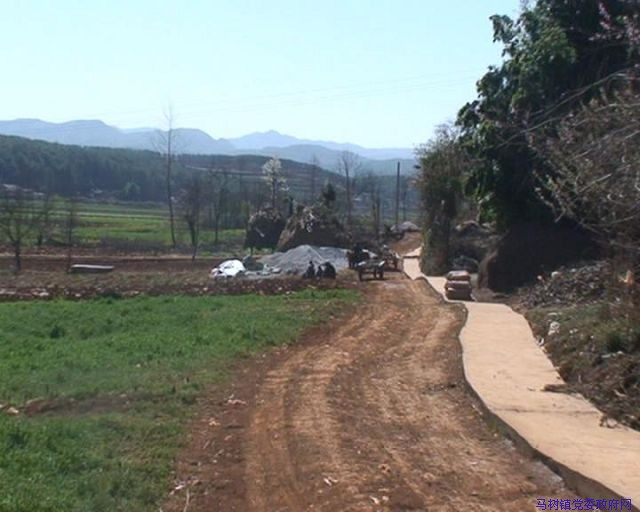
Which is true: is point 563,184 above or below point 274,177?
above

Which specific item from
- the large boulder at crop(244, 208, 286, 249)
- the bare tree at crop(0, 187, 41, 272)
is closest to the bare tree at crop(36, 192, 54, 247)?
the bare tree at crop(0, 187, 41, 272)

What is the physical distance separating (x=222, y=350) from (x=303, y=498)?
7.91 meters

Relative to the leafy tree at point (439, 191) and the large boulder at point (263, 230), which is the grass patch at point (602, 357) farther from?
the large boulder at point (263, 230)

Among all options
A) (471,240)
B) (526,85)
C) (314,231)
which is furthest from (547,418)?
(314,231)

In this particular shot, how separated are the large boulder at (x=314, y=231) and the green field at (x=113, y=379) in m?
19.4

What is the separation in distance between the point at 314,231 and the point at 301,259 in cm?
785

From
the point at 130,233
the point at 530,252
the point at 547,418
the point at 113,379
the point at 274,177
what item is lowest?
the point at 130,233

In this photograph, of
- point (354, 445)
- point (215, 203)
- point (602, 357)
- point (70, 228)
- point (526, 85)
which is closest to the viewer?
point (354, 445)

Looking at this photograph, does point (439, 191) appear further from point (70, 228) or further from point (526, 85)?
point (70, 228)

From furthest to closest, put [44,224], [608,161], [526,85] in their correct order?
[44,224], [526,85], [608,161]

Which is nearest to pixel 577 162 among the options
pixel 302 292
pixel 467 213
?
pixel 302 292

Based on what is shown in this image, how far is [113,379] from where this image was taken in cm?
1362

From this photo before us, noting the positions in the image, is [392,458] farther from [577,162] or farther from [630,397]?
[577,162]

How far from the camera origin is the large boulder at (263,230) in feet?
178
